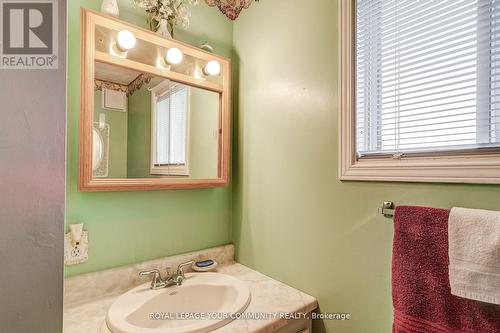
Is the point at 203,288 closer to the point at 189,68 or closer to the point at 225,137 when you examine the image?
the point at 225,137

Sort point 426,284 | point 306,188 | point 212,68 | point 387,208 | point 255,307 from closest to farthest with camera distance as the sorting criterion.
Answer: point 426,284
point 387,208
point 255,307
point 306,188
point 212,68

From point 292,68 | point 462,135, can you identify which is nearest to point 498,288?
point 462,135

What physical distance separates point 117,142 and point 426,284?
1.25 metres

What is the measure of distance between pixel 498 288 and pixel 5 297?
98 cm

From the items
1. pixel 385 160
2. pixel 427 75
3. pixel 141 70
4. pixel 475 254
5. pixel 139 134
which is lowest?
pixel 475 254

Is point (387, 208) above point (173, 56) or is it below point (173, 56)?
below

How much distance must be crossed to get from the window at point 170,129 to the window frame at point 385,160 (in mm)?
772

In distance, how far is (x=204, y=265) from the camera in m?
1.34

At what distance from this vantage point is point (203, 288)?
48.0 inches

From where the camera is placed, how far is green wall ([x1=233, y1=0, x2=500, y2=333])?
0.92 metres

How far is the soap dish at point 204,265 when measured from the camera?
1.33m

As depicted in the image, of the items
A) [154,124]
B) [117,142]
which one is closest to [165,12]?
[154,124]

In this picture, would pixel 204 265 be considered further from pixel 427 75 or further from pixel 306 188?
pixel 427 75

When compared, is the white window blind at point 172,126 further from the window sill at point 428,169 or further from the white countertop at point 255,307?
the window sill at point 428,169
